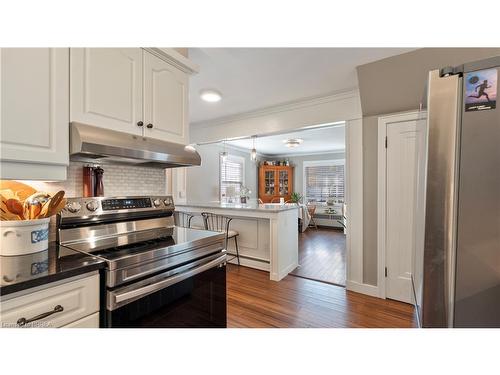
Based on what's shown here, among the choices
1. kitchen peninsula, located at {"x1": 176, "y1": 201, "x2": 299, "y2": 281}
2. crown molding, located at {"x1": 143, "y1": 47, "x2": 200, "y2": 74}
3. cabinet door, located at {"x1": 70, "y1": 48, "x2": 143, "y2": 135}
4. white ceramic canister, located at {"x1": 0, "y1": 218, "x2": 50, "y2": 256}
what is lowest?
kitchen peninsula, located at {"x1": 176, "y1": 201, "x2": 299, "y2": 281}

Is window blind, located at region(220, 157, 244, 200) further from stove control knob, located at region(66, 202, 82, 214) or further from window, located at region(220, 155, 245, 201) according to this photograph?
stove control knob, located at region(66, 202, 82, 214)

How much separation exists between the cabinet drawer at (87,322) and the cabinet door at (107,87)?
0.94m

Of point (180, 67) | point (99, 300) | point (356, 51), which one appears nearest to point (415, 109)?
point (356, 51)

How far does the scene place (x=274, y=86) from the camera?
8.25 ft

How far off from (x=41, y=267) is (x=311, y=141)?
5328 mm

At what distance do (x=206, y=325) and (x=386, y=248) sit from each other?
6.52 ft

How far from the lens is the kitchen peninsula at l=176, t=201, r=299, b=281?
114 inches

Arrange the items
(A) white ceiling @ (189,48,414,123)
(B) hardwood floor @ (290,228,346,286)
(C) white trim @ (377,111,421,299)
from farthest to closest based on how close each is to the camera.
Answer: (B) hardwood floor @ (290,228,346,286) → (C) white trim @ (377,111,421,299) → (A) white ceiling @ (189,48,414,123)

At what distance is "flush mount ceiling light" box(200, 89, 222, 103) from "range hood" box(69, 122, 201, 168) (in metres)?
1.31

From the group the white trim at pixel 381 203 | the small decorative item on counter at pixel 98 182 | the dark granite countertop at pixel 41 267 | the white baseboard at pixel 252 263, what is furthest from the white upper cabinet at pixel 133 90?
the white baseboard at pixel 252 263

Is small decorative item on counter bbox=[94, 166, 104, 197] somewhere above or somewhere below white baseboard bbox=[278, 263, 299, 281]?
above

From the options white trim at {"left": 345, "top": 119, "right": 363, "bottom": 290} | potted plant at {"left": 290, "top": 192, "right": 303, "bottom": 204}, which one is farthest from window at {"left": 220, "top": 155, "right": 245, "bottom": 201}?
white trim at {"left": 345, "top": 119, "right": 363, "bottom": 290}

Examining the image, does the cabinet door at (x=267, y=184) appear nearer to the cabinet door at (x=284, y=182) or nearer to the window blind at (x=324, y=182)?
the cabinet door at (x=284, y=182)
